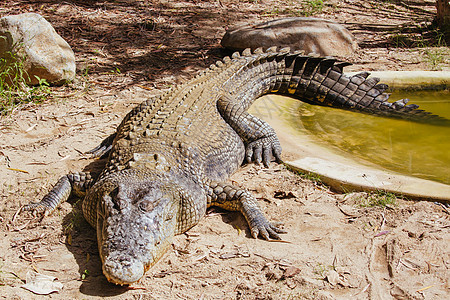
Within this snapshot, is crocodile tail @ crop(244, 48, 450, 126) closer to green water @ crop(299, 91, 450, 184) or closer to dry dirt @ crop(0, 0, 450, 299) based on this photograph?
green water @ crop(299, 91, 450, 184)

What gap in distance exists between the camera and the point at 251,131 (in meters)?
4.83

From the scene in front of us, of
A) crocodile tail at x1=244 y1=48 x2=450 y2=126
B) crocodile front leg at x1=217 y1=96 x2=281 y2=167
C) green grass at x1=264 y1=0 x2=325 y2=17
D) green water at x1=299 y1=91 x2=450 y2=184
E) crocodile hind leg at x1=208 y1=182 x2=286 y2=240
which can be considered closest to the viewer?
crocodile hind leg at x1=208 y1=182 x2=286 y2=240

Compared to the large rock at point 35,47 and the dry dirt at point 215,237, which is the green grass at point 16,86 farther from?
the dry dirt at point 215,237

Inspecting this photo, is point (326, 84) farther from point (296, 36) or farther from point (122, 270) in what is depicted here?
point (122, 270)

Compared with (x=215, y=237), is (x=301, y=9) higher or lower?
higher

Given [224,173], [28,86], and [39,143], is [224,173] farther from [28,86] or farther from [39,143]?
[28,86]

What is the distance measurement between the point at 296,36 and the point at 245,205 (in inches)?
168

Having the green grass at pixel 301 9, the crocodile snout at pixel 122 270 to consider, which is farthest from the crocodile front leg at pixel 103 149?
the green grass at pixel 301 9

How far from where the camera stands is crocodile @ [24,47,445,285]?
301cm

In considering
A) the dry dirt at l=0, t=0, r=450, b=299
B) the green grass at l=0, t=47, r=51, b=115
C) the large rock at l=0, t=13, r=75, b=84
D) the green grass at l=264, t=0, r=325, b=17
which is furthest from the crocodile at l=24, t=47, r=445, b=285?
the green grass at l=264, t=0, r=325, b=17

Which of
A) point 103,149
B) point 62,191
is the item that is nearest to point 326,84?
point 103,149

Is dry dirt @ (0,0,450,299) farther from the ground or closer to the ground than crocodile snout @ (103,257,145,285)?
closer to the ground

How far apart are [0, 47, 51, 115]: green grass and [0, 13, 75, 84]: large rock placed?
0.06 meters

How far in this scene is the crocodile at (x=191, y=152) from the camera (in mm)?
3010
